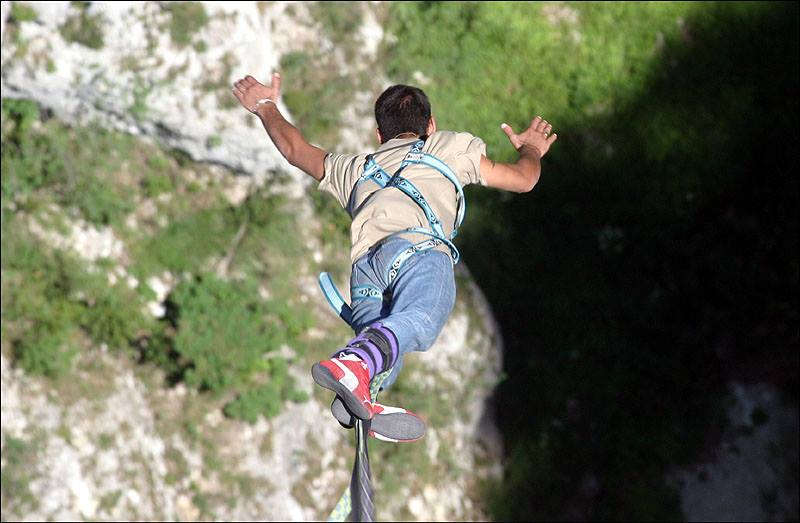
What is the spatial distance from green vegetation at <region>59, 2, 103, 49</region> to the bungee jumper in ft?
13.3

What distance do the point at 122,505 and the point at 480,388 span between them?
3.88 metres

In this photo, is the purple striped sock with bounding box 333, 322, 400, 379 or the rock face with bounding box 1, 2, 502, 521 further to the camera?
the rock face with bounding box 1, 2, 502, 521

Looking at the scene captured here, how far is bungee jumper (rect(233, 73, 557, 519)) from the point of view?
5.14 metres

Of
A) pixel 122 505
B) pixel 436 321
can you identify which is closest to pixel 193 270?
pixel 122 505

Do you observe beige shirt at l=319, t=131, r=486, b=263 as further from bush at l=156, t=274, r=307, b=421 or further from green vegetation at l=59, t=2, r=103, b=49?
green vegetation at l=59, t=2, r=103, b=49

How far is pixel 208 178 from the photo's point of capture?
988cm

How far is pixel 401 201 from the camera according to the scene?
17.5ft

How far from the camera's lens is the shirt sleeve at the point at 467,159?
544 cm

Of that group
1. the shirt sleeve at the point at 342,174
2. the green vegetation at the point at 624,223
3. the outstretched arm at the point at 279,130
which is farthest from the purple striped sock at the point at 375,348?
the green vegetation at the point at 624,223

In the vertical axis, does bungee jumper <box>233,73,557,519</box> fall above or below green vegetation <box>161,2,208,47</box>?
below

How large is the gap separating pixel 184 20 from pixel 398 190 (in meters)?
4.69

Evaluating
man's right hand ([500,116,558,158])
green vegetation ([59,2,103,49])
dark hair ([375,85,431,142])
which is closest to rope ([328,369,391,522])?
dark hair ([375,85,431,142])

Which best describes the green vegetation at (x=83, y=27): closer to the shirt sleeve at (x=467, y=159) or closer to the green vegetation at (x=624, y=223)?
the green vegetation at (x=624, y=223)

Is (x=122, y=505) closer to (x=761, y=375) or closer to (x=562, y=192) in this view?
(x=562, y=192)
